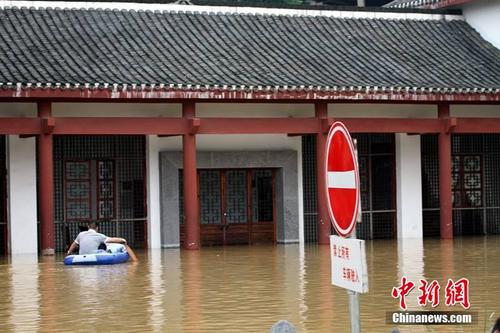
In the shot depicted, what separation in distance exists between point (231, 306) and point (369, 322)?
281 centimetres

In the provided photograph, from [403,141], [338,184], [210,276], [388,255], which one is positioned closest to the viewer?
[338,184]

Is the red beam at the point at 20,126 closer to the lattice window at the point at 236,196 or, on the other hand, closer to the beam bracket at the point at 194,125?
the beam bracket at the point at 194,125

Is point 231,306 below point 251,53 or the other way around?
below

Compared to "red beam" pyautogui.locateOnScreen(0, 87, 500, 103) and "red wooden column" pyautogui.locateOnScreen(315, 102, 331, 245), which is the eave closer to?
"red beam" pyautogui.locateOnScreen(0, 87, 500, 103)

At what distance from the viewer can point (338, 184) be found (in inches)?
370

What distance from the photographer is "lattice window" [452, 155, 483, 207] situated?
119 feet

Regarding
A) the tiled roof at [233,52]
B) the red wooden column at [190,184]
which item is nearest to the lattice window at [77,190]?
the red wooden column at [190,184]

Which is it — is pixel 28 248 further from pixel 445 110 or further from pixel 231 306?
pixel 231 306

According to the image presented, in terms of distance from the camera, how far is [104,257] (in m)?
26.2

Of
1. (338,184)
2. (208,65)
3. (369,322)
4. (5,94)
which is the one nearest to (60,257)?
(5,94)

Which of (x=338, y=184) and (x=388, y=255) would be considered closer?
(x=338, y=184)
